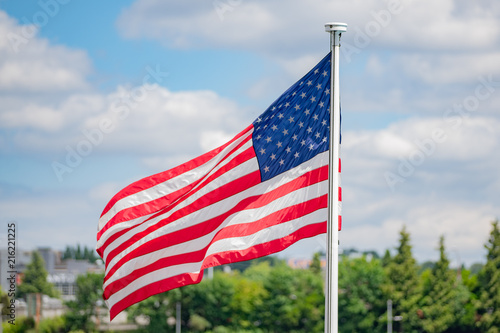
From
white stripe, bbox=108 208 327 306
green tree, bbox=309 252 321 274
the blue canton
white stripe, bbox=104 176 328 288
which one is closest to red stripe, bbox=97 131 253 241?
white stripe, bbox=104 176 328 288

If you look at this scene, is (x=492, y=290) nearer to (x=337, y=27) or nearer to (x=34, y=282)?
(x=34, y=282)

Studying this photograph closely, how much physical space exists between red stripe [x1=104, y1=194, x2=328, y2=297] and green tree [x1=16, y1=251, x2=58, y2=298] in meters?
75.1

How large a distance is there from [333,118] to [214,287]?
2689 inches

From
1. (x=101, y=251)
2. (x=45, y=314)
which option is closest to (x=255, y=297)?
(x=45, y=314)

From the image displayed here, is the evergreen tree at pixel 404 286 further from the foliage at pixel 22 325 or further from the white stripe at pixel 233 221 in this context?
the white stripe at pixel 233 221

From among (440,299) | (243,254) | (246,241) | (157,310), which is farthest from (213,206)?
(157,310)

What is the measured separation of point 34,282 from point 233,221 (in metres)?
76.9

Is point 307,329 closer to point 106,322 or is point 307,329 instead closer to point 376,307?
point 376,307

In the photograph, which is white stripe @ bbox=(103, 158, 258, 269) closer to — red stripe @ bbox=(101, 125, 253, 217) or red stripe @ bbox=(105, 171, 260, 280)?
red stripe @ bbox=(105, 171, 260, 280)

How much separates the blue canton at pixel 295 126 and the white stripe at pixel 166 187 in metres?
0.33

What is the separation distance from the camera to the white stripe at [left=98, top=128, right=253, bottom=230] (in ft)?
37.3

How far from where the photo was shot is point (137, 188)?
11672 millimetres

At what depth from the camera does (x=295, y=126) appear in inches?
434

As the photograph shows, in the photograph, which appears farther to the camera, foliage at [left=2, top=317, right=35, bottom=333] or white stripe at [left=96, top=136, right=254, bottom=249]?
foliage at [left=2, top=317, right=35, bottom=333]
